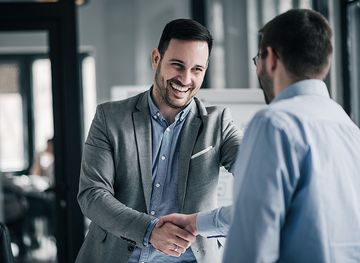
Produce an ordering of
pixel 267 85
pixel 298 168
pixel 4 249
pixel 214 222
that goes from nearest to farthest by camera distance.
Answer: pixel 298 168 → pixel 267 85 → pixel 214 222 → pixel 4 249

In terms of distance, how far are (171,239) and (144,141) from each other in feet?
1.00

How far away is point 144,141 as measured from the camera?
173cm

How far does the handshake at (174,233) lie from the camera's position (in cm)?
157

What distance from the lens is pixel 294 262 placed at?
3.67 ft

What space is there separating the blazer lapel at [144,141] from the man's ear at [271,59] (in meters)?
0.60

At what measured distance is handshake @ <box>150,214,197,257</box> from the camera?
1565 mm

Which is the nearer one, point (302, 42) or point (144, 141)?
point (302, 42)

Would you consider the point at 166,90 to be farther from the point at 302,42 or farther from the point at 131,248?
the point at 302,42

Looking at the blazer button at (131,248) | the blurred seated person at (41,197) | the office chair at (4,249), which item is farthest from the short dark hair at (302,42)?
the blurred seated person at (41,197)

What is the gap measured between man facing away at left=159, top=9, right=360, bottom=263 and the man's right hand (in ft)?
1.44

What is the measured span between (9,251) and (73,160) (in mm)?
2034

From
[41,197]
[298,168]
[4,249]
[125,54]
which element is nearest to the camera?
[298,168]

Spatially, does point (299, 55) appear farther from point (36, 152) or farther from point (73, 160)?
point (36, 152)

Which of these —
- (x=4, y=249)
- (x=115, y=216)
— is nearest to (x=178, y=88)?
(x=115, y=216)
